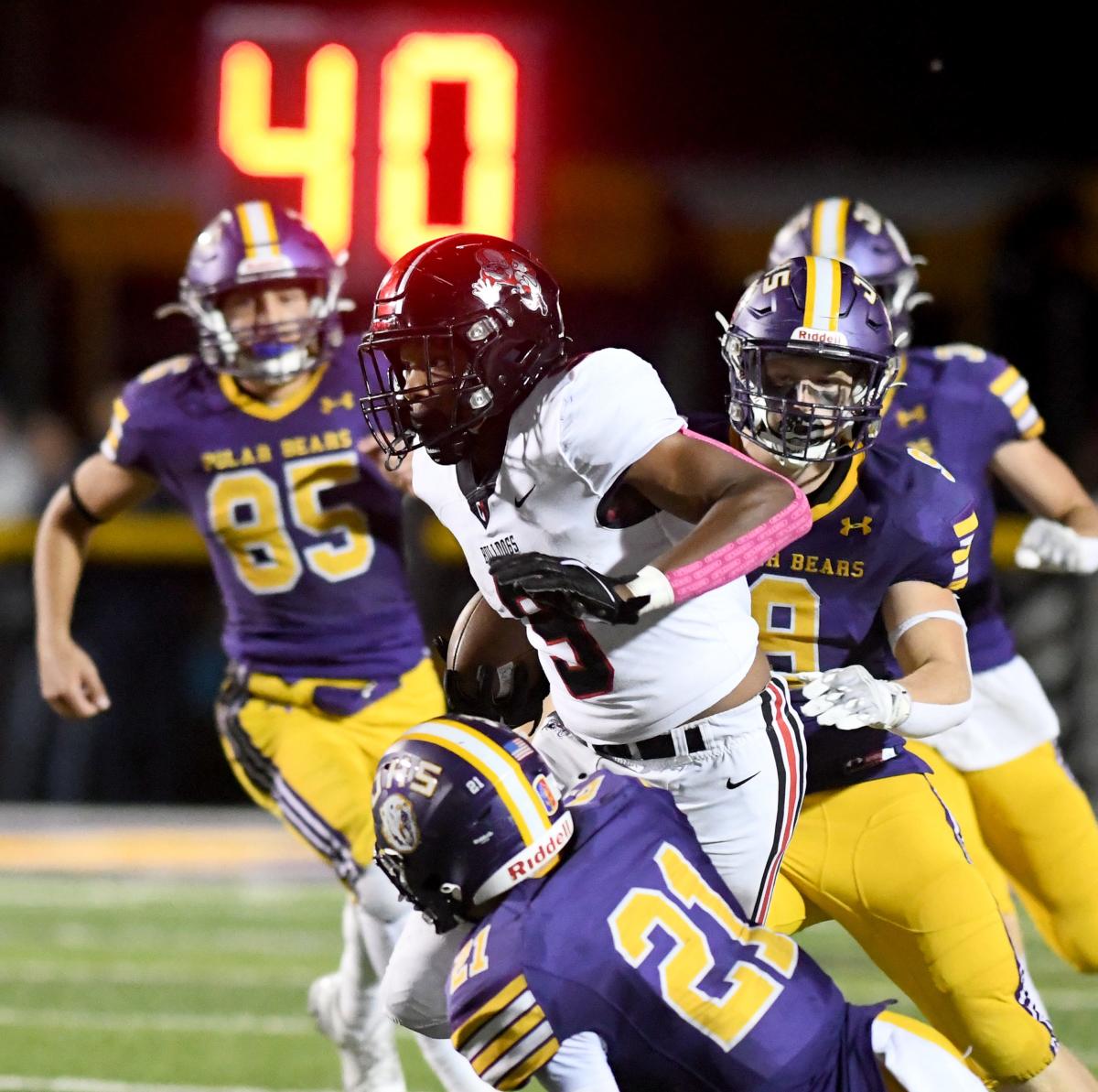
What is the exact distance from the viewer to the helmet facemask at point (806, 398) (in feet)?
10.6

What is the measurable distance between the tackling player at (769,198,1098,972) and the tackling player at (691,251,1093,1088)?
52cm

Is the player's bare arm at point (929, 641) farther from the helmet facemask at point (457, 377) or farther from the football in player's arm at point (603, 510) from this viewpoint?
the helmet facemask at point (457, 377)

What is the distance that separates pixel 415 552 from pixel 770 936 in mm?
1973

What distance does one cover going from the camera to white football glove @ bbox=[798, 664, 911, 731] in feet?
9.48

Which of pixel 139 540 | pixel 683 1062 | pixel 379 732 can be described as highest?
pixel 683 1062

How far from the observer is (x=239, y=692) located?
4.29 meters

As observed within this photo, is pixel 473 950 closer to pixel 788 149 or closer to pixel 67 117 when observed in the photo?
pixel 788 149

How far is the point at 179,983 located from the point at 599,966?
3.08 metres

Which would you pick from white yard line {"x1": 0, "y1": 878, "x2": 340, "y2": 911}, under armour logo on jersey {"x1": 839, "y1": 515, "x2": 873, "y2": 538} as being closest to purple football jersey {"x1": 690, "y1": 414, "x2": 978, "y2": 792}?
under armour logo on jersey {"x1": 839, "y1": 515, "x2": 873, "y2": 538}

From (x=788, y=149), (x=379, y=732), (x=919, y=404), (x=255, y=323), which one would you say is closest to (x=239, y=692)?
(x=379, y=732)

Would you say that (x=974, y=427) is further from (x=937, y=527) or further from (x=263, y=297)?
(x=263, y=297)

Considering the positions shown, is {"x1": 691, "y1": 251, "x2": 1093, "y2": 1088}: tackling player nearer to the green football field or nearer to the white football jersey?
the white football jersey

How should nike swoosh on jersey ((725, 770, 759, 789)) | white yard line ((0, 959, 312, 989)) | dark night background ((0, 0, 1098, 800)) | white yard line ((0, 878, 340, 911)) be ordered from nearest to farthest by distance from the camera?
nike swoosh on jersey ((725, 770, 759, 789)) → white yard line ((0, 959, 312, 989)) → white yard line ((0, 878, 340, 911)) → dark night background ((0, 0, 1098, 800))

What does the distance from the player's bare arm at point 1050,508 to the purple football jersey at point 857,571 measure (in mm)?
766
